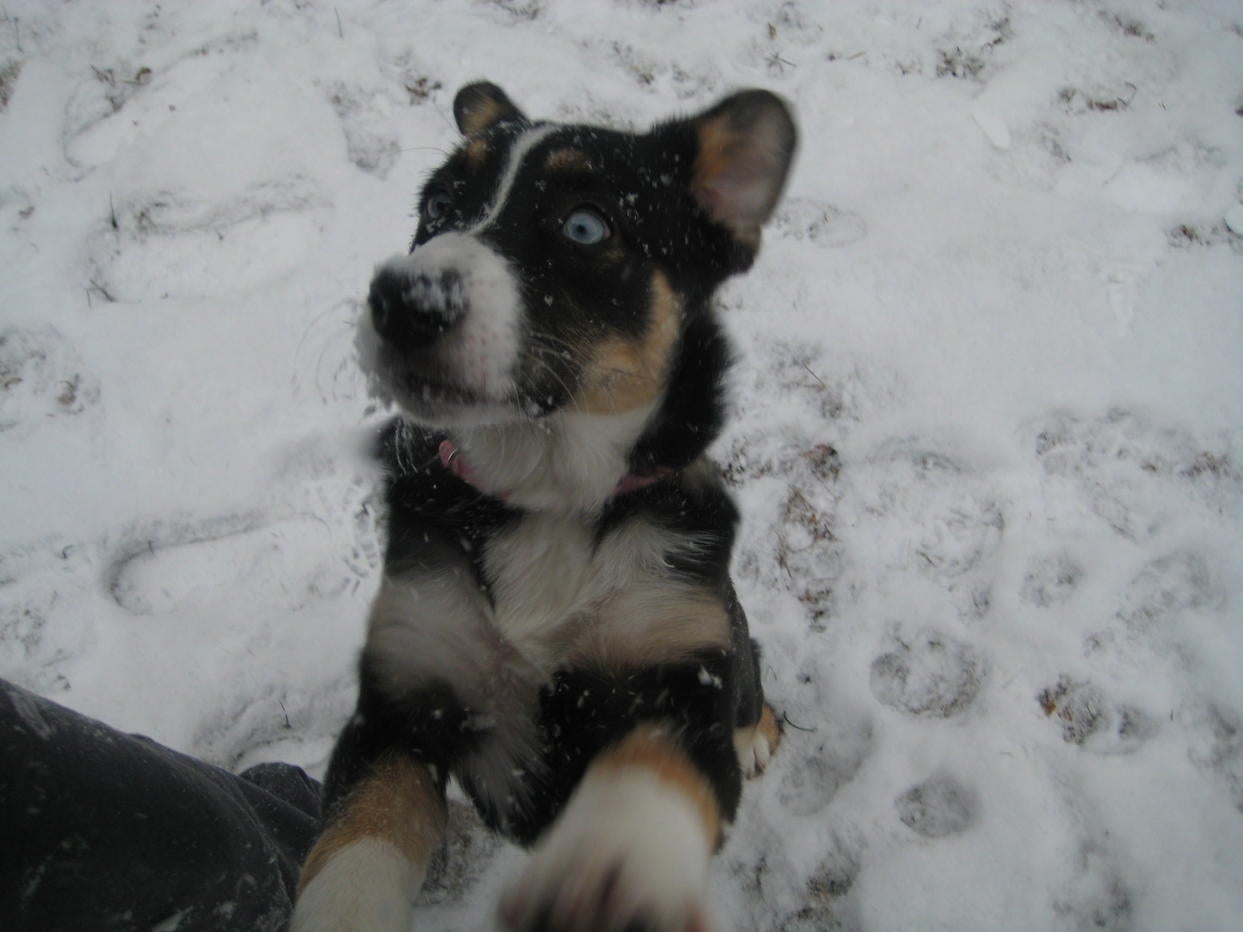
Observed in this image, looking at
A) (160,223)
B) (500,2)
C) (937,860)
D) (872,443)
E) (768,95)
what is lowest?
(937,860)

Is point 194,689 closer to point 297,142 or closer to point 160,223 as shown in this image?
point 160,223

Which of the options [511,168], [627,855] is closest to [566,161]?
[511,168]

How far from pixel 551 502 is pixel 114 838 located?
1254mm

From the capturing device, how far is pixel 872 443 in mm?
3926

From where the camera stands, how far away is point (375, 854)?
69.2 inches

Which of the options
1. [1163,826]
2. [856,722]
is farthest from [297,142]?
[1163,826]

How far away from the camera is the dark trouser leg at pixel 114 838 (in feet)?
5.04

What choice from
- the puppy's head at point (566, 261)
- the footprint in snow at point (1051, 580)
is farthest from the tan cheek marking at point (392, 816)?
the footprint in snow at point (1051, 580)

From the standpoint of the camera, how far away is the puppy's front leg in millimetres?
1324

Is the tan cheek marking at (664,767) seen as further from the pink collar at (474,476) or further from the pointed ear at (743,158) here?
the pointed ear at (743,158)

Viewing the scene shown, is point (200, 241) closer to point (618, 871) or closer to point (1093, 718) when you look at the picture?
point (618, 871)

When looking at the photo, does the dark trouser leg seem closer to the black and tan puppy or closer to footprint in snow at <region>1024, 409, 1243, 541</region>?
the black and tan puppy

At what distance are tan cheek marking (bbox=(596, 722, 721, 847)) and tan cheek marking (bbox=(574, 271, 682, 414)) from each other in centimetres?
84

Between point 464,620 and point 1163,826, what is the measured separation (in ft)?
8.94
